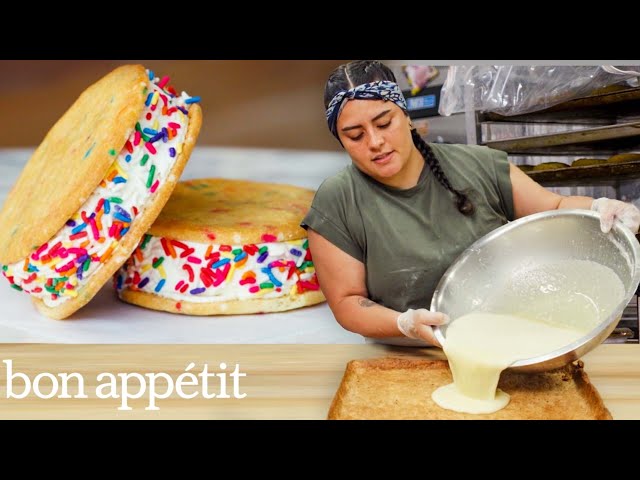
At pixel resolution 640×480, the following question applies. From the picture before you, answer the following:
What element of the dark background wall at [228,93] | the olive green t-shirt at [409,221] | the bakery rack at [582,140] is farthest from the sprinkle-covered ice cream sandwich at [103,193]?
the bakery rack at [582,140]

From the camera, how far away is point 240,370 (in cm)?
209

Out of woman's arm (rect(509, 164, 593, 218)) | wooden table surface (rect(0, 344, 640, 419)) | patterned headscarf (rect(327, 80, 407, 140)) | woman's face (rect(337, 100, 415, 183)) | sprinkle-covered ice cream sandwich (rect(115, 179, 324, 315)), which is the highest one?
patterned headscarf (rect(327, 80, 407, 140))

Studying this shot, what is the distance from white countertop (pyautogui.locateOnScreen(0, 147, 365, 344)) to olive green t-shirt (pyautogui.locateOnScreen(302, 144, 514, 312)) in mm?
211

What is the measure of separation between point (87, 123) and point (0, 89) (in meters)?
0.25

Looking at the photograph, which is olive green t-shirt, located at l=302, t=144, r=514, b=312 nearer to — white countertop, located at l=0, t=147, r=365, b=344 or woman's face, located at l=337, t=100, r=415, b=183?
woman's face, located at l=337, t=100, r=415, b=183

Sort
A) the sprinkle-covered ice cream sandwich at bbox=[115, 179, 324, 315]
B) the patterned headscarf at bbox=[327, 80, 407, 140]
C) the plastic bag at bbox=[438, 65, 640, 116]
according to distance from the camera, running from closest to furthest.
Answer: the patterned headscarf at bbox=[327, 80, 407, 140] → the plastic bag at bbox=[438, 65, 640, 116] → the sprinkle-covered ice cream sandwich at bbox=[115, 179, 324, 315]

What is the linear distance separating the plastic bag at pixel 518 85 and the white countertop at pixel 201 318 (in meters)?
0.35

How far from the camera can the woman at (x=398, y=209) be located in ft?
6.86

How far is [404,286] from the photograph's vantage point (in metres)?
2.17

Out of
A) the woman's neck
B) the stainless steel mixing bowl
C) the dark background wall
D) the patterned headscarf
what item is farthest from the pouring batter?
the dark background wall

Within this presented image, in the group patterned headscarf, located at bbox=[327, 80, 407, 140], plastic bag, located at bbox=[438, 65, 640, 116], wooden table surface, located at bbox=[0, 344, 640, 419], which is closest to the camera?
wooden table surface, located at bbox=[0, 344, 640, 419]

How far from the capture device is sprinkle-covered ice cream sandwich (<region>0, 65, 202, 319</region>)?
221cm
